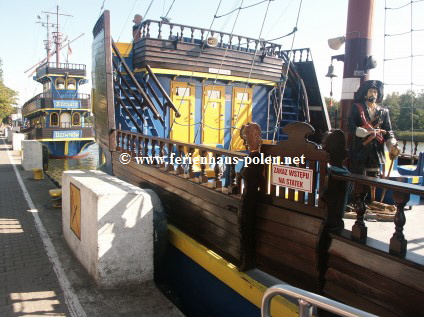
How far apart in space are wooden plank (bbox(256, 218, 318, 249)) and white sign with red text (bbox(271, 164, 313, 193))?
→ 1.22 feet

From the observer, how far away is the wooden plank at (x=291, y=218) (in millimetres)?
2989

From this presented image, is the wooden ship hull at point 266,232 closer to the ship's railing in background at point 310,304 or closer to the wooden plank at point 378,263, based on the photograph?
the wooden plank at point 378,263

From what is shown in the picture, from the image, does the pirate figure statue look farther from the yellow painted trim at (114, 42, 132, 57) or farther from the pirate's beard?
the yellow painted trim at (114, 42, 132, 57)

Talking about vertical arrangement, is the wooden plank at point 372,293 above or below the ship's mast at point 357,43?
below

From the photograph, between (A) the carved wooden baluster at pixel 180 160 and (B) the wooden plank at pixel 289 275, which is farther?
(A) the carved wooden baluster at pixel 180 160

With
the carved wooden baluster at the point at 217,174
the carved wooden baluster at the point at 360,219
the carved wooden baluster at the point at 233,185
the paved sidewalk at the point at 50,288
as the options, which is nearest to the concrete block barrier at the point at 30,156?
the paved sidewalk at the point at 50,288

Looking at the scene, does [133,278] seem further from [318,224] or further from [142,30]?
[142,30]

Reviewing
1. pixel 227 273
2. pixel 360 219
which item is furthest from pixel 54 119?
pixel 360 219

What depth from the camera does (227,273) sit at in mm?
3797

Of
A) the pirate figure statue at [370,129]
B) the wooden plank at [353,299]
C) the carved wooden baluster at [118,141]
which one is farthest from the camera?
the carved wooden baluster at [118,141]

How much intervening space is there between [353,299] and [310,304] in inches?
47.2

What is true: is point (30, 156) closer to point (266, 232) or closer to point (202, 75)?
point (202, 75)

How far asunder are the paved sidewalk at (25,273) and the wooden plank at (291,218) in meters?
2.36

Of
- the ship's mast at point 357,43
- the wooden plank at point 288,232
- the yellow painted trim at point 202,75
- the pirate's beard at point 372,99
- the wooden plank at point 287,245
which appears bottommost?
the wooden plank at point 287,245
